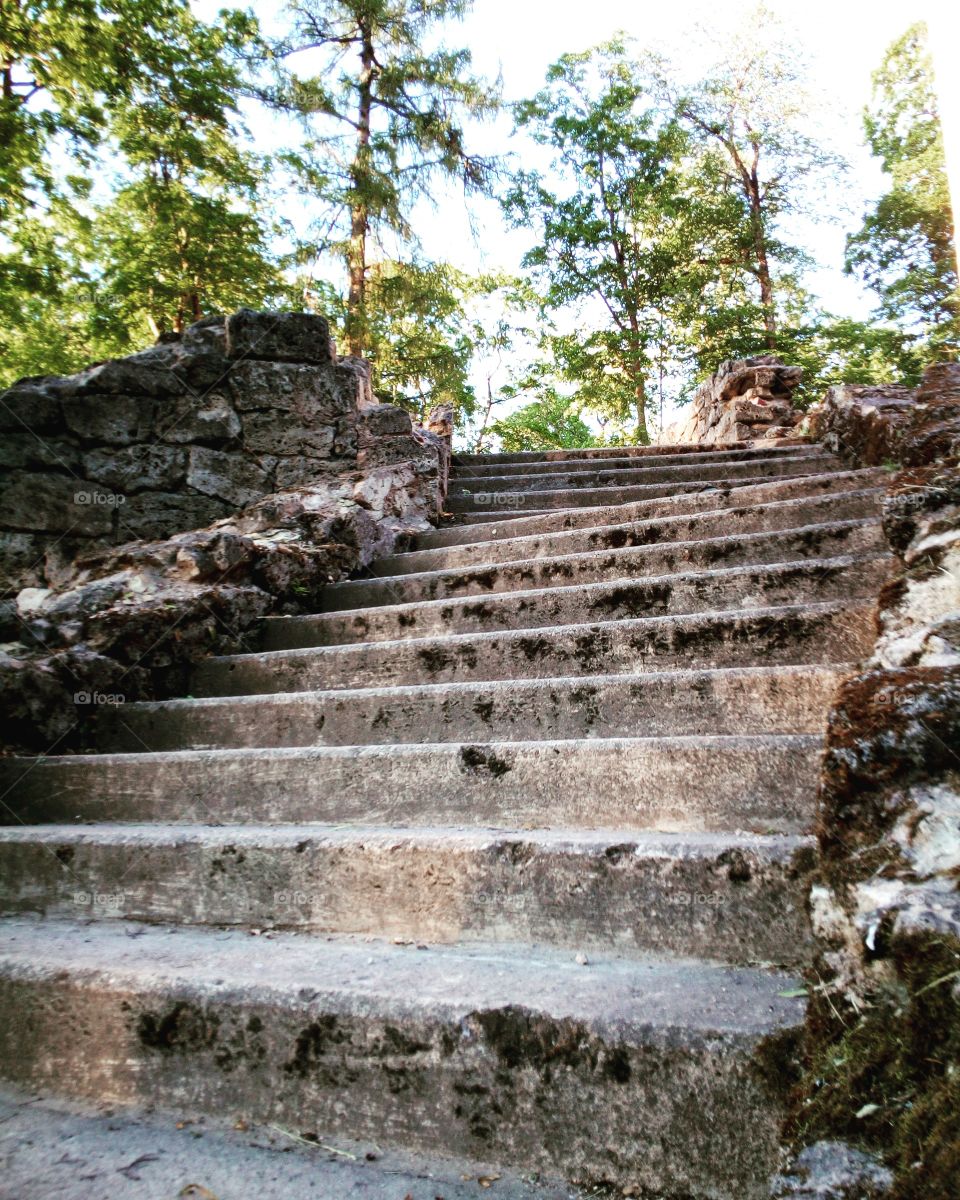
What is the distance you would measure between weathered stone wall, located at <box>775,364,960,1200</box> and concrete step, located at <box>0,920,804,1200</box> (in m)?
0.11

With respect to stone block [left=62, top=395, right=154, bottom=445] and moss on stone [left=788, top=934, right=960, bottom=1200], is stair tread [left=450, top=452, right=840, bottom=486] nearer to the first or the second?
stone block [left=62, top=395, right=154, bottom=445]

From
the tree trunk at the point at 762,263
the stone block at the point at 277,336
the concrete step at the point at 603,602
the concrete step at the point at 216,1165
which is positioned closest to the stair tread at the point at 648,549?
the concrete step at the point at 603,602

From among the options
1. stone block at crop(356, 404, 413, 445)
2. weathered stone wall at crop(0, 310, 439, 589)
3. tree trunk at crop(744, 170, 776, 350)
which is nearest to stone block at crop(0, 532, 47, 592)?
weathered stone wall at crop(0, 310, 439, 589)

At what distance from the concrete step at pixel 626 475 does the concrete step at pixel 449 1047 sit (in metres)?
3.53

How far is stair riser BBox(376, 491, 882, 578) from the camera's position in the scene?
284 centimetres

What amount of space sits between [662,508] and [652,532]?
1.45 ft

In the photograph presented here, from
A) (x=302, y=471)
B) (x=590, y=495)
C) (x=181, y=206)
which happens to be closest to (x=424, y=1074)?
(x=302, y=471)

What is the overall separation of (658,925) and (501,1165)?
0.46 metres

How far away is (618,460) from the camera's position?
532cm

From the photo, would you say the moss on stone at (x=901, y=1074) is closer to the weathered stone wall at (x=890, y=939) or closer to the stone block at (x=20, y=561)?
the weathered stone wall at (x=890, y=939)

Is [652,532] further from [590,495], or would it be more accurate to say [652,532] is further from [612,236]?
[612,236]

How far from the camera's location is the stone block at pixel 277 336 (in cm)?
395

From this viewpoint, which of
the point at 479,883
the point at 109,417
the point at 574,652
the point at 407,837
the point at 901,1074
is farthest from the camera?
the point at 109,417

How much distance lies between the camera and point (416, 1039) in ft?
3.55
